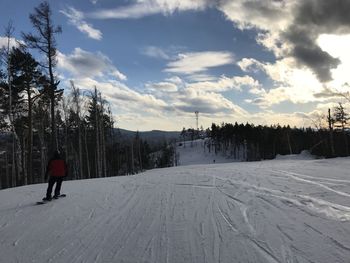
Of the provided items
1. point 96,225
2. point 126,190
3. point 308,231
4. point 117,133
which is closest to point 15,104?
point 126,190

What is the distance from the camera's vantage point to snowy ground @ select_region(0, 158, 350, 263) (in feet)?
22.0

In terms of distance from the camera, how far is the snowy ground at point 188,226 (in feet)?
22.0

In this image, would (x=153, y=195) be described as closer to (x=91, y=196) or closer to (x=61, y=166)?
(x=91, y=196)

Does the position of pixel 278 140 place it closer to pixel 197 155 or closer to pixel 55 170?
pixel 197 155

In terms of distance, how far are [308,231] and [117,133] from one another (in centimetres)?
6452

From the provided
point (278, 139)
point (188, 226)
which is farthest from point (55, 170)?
point (278, 139)

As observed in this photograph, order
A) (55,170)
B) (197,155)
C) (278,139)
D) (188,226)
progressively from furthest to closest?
(197,155) < (278,139) < (55,170) < (188,226)

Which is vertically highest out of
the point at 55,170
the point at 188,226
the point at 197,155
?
the point at 55,170

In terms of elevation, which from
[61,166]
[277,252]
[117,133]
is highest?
[117,133]

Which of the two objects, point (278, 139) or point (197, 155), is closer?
point (278, 139)

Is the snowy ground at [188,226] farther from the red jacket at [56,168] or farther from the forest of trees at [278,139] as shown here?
the forest of trees at [278,139]

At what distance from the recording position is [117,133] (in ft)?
232

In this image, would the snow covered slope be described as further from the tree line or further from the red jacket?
the red jacket

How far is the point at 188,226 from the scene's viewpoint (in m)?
8.57
